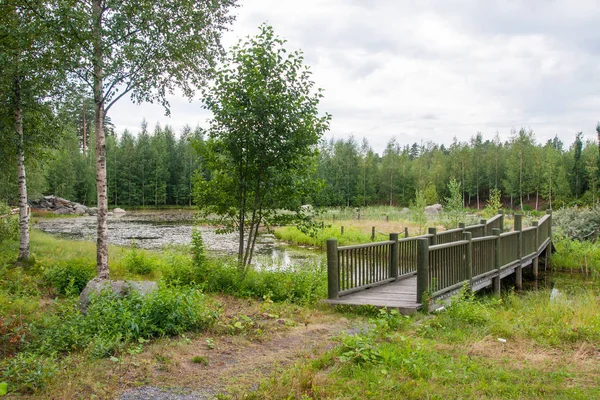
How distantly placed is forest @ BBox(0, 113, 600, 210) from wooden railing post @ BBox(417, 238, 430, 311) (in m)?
45.6

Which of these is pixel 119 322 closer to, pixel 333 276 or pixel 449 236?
pixel 333 276

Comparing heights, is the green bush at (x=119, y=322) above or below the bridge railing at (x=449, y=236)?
below

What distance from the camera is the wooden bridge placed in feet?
24.5

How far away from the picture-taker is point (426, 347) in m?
5.17

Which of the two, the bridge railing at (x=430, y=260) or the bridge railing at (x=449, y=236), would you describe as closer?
A: the bridge railing at (x=430, y=260)

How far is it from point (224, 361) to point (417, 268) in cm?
384

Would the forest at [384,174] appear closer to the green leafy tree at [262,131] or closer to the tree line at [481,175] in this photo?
the tree line at [481,175]

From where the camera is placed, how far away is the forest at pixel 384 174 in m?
53.8

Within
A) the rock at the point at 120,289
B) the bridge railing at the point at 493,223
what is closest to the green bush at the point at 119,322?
the rock at the point at 120,289

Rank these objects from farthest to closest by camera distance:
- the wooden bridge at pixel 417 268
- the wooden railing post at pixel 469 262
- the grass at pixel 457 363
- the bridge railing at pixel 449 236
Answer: the bridge railing at pixel 449 236 → the wooden railing post at pixel 469 262 → the wooden bridge at pixel 417 268 → the grass at pixel 457 363

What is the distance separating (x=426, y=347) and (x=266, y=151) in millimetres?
5707

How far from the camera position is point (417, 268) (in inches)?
290

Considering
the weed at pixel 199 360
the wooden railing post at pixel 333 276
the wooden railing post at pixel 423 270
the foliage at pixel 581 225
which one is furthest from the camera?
the foliage at pixel 581 225

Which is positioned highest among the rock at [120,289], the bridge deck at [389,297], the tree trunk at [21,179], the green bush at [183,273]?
the tree trunk at [21,179]
